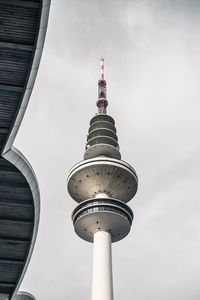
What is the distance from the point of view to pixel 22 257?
36000 mm

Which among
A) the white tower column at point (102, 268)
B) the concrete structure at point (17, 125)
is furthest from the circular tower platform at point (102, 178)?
the concrete structure at point (17, 125)

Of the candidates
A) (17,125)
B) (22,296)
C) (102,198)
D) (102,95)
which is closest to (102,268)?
(102,198)

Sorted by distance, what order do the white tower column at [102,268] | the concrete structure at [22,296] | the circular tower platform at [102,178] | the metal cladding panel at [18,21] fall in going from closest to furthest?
the metal cladding panel at [18,21], the concrete structure at [22,296], the white tower column at [102,268], the circular tower platform at [102,178]

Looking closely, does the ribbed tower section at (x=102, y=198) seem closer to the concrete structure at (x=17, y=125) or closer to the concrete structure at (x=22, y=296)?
the concrete structure at (x=22, y=296)

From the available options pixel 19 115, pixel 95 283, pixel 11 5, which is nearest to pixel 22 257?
pixel 19 115

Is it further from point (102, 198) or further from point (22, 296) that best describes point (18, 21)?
point (102, 198)

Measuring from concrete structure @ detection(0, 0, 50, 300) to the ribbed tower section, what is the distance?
41.5 m

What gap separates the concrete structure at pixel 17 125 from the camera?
21.9 meters

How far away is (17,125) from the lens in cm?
2628

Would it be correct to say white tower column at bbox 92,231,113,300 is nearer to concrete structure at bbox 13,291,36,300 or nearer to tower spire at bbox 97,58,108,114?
concrete structure at bbox 13,291,36,300

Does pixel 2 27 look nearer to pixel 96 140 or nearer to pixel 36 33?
pixel 36 33

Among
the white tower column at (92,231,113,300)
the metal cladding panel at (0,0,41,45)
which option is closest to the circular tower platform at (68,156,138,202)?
the white tower column at (92,231,113,300)

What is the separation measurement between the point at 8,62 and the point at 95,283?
193 feet

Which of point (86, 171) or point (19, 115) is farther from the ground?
point (86, 171)
